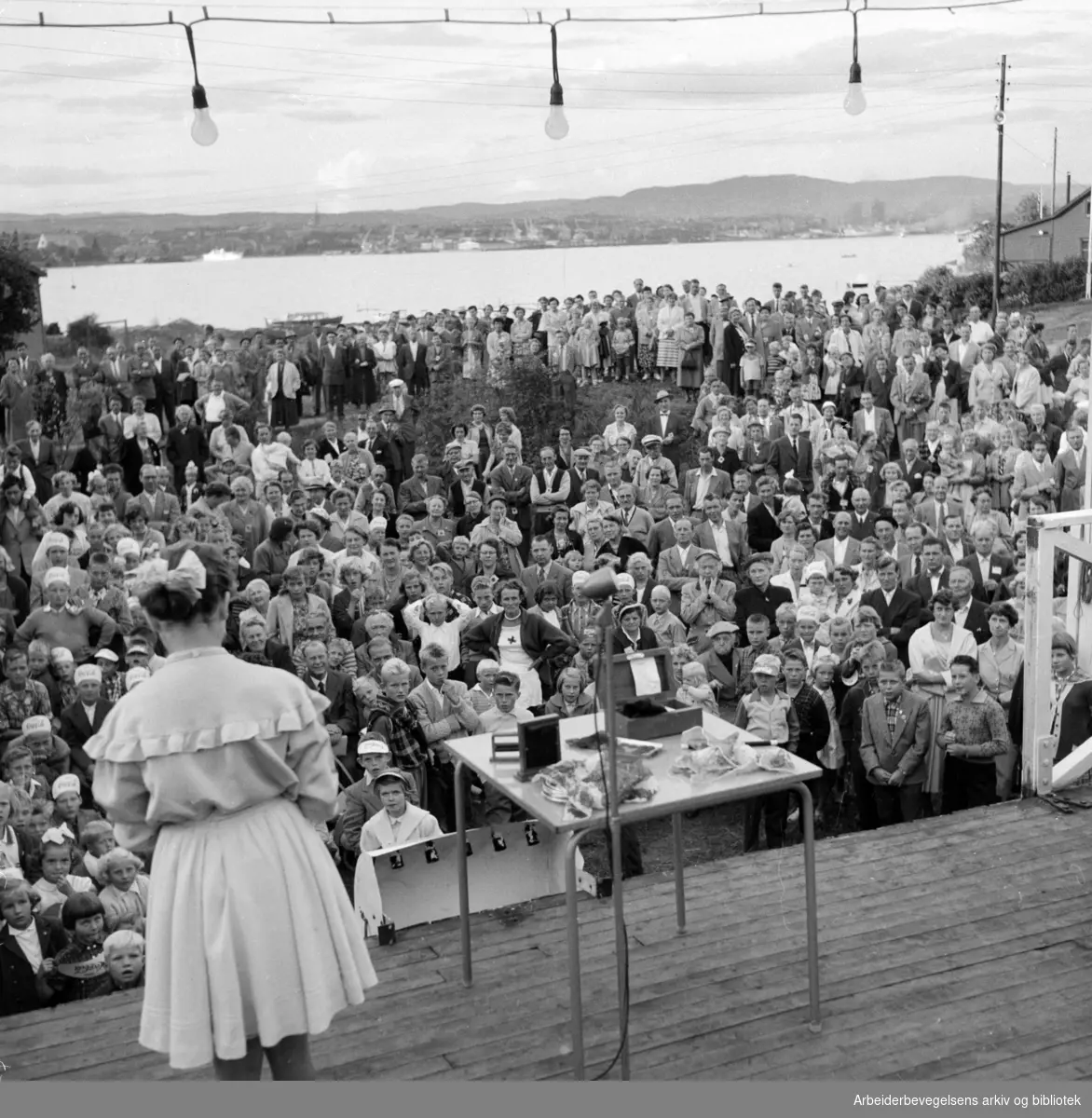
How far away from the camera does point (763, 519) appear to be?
1077 cm

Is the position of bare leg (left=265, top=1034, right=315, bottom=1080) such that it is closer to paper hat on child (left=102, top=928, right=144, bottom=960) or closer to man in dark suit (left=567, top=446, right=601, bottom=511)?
paper hat on child (left=102, top=928, right=144, bottom=960)

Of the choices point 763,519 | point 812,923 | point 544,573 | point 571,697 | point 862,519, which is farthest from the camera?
point 763,519

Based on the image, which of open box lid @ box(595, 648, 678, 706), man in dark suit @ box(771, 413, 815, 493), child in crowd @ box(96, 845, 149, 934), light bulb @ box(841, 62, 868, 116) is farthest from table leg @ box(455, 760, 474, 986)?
man in dark suit @ box(771, 413, 815, 493)

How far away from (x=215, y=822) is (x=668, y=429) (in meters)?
12.0

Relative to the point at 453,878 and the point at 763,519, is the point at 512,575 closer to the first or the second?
the point at 763,519

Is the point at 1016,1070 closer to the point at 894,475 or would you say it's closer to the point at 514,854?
the point at 514,854

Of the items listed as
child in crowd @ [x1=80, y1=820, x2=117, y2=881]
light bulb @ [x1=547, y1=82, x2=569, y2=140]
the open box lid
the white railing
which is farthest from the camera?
light bulb @ [x1=547, y1=82, x2=569, y2=140]

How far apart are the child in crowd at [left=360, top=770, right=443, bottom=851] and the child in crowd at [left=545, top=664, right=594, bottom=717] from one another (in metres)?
1.49

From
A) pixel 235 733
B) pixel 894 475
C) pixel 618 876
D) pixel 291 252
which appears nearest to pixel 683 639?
pixel 894 475

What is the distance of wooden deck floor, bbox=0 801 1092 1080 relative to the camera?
3.72m

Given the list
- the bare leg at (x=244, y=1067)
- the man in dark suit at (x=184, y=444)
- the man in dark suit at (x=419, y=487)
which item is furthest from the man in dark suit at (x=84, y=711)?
the man in dark suit at (x=184, y=444)

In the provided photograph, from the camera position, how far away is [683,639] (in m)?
8.28

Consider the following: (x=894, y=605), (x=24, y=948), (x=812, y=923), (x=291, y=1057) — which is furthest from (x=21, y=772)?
(x=894, y=605)

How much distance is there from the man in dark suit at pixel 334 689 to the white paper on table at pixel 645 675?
3.29m
